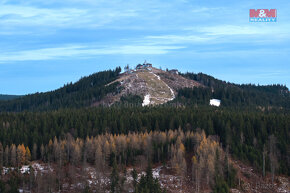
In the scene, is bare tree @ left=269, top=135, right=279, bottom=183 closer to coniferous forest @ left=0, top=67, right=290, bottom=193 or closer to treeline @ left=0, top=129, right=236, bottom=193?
coniferous forest @ left=0, top=67, right=290, bottom=193

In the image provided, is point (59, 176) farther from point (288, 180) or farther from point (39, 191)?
point (288, 180)

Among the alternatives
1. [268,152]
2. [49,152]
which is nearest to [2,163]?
[49,152]

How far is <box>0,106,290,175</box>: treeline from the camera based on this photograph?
12988cm

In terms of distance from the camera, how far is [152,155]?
125625mm

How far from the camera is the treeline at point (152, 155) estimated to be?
110438 millimetres

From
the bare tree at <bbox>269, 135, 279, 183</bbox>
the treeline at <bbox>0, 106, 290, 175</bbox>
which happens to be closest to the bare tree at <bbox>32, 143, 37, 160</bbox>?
the treeline at <bbox>0, 106, 290, 175</bbox>

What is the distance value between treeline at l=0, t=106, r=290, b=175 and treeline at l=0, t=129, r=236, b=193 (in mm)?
9667

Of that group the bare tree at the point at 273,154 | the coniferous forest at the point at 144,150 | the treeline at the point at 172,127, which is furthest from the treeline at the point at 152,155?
the bare tree at the point at 273,154

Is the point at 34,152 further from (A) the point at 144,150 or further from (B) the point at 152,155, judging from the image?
(B) the point at 152,155

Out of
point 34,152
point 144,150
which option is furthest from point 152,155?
point 34,152

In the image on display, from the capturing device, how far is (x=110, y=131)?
501ft

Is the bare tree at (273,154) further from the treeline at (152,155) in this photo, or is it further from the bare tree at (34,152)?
the bare tree at (34,152)

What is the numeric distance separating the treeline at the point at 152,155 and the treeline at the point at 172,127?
31.7 ft

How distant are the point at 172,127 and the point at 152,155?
2913 cm
